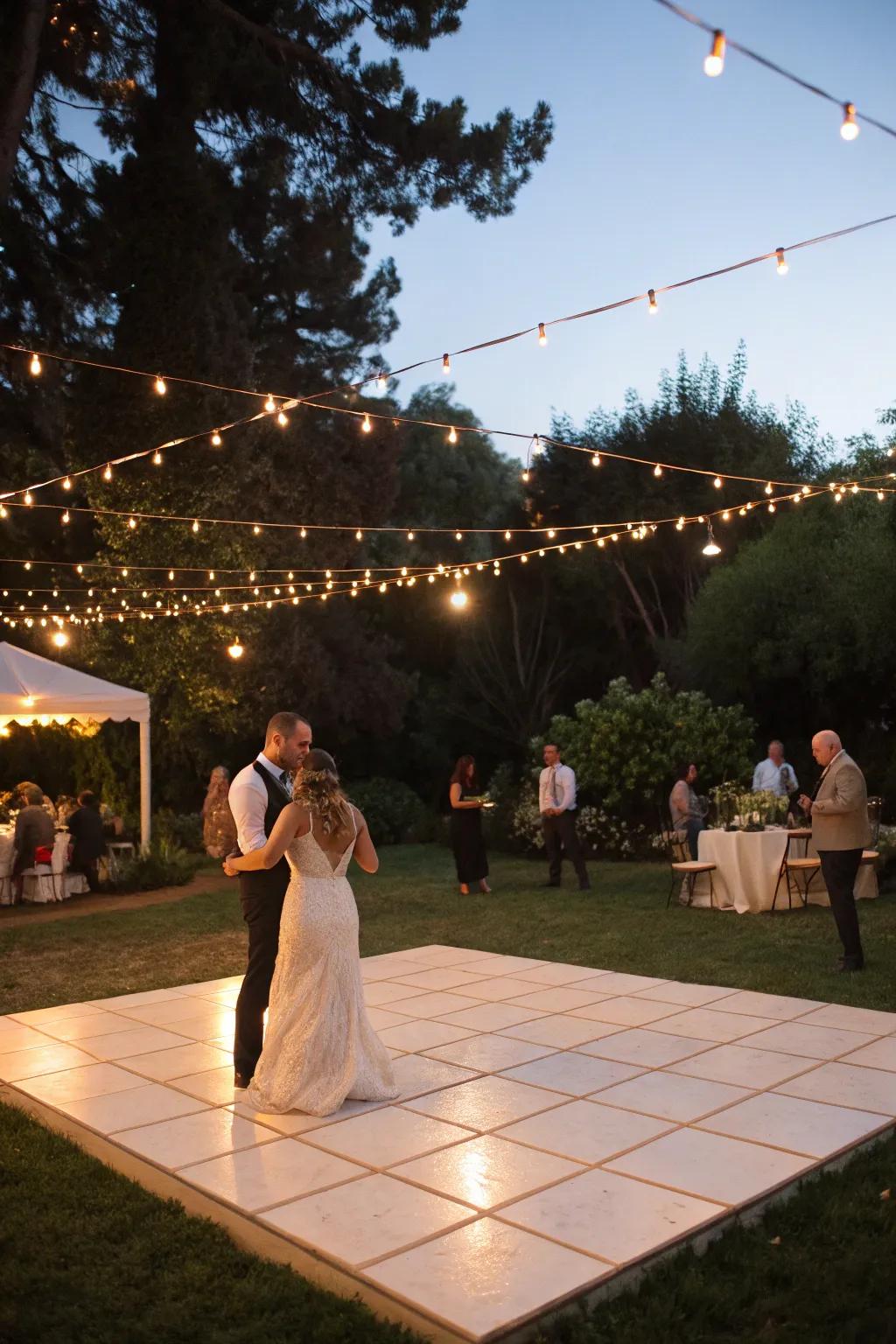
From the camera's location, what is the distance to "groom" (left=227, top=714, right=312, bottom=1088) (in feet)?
16.5

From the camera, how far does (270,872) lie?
5.12 meters

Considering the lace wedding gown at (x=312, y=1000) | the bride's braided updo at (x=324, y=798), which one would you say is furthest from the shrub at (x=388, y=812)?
the bride's braided updo at (x=324, y=798)

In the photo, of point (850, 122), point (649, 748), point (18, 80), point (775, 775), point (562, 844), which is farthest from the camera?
point (649, 748)

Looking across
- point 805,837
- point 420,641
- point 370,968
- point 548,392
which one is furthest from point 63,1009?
point 548,392

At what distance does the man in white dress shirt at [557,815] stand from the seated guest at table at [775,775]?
2344mm

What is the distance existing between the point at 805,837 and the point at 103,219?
10.9 m

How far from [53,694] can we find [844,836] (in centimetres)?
842

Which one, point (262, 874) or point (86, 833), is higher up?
point (262, 874)

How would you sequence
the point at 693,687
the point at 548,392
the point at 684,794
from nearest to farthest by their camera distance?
the point at 684,794 → the point at 693,687 → the point at 548,392

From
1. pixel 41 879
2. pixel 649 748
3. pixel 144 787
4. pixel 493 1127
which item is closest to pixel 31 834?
pixel 41 879

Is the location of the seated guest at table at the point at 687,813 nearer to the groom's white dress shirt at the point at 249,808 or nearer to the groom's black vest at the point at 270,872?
the groom's black vest at the point at 270,872

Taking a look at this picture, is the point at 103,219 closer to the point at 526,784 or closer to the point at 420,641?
the point at 526,784

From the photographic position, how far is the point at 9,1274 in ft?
11.2

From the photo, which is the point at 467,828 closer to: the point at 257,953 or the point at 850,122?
the point at 257,953
